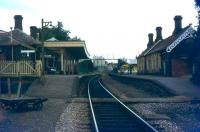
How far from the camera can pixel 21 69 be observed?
2783 centimetres

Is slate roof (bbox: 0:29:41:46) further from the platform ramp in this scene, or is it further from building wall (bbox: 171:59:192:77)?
building wall (bbox: 171:59:192:77)

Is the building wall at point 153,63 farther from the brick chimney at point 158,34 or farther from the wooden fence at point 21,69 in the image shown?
the wooden fence at point 21,69

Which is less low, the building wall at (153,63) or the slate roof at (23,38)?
the slate roof at (23,38)

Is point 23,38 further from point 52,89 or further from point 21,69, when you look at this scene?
point 52,89

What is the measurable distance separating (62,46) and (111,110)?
2674 centimetres

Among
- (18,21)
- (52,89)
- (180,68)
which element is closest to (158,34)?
(180,68)

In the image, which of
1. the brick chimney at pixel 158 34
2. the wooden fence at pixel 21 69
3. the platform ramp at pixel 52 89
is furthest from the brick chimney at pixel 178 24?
the wooden fence at pixel 21 69

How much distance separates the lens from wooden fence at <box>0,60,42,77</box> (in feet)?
90.1

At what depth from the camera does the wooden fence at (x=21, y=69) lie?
90.1ft

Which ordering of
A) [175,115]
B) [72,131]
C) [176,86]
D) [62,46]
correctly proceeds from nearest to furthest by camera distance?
[72,131] → [175,115] → [176,86] → [62,46]

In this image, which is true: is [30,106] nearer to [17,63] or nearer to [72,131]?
[72,131]

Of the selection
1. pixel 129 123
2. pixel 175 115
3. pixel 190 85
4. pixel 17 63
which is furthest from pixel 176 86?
pixel 129 123

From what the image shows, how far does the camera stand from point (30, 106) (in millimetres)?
16641

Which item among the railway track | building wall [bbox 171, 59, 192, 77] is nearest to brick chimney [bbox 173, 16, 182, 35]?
building wall [bbox 171, 59, 192, 77]
